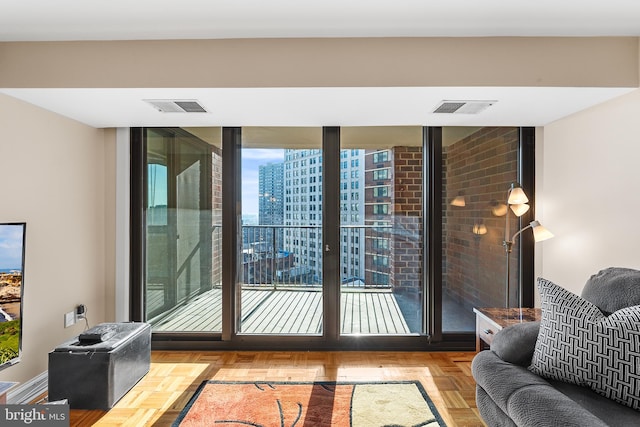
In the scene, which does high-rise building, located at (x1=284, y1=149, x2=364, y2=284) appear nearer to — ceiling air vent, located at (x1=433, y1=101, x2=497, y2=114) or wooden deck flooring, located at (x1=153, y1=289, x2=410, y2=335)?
wooden deck flooring, located at (x1=153, y1=289, x2=410, y2=335)

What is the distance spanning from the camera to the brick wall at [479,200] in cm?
348

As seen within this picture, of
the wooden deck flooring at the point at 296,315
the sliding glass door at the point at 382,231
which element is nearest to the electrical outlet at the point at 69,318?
the wooden deck flooring at the point at 296,315

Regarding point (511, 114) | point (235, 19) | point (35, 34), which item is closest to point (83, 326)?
point (35, 34)

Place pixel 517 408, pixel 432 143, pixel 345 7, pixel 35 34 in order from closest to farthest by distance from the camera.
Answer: pixel 517 408 → pixel 345 7 → pixel 35 34 → pixel 432 143

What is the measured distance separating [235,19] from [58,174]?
1906mm

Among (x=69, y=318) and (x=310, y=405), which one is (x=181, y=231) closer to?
(x=69, y=318)

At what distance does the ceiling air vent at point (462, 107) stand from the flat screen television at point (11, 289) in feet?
9.66

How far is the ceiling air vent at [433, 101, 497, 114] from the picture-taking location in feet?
8.72

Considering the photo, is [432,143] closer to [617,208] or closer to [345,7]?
[617,208]

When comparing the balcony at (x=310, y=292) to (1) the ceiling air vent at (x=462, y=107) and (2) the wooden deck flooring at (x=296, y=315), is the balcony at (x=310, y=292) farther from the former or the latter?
(1) the ceiling air vent at (x=462, y=107)

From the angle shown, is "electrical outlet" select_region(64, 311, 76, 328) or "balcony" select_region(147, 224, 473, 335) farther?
"balcony" select_region(147, 224, 473, 335)

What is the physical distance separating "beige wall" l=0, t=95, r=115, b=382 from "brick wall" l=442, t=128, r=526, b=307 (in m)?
3.17

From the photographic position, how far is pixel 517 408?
1.53m

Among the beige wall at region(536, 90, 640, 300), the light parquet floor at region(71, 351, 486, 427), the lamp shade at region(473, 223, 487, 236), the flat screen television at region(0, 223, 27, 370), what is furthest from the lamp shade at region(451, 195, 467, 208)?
the flat screen television at region(0, 223, 27, 370)
